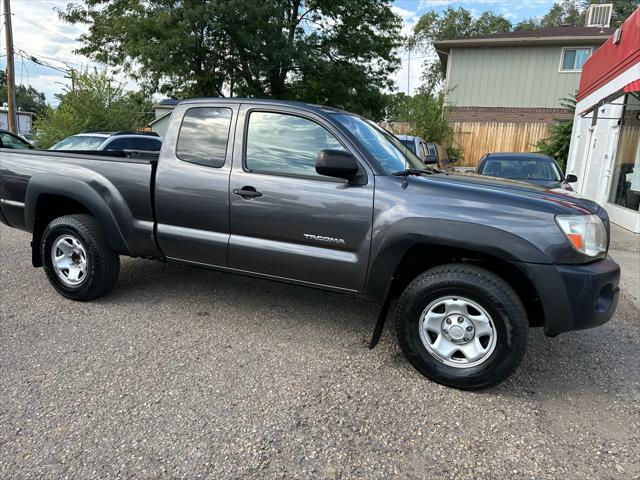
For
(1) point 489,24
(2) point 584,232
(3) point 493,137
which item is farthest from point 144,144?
(1) point 489,24

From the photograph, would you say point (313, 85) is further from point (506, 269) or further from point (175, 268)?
point (506, 269)

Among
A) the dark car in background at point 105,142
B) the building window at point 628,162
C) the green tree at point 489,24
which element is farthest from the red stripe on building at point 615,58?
the green tree at point 489,24

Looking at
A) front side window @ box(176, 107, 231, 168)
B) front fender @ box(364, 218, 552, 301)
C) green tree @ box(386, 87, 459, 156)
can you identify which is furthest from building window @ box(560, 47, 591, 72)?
front fender @ box(364, 218, 552, 301)

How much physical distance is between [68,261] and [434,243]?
344 centimetres

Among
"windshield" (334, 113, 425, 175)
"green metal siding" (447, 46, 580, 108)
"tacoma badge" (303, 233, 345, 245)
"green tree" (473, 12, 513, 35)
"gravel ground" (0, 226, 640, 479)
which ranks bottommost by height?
"gravel ground" (0, 226, 640, 479)

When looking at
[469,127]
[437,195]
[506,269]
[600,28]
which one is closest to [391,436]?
[506,269]

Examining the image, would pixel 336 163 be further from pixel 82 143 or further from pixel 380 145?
pixel 82 143

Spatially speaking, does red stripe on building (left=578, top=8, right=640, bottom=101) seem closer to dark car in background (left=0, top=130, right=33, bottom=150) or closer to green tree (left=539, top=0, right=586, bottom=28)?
dark car in background (left=0, top=130, right=33, bottom=150)

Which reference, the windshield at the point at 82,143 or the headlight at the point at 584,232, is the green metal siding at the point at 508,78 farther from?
the headlight at the point at 584,232

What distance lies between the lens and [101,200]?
4.17 m

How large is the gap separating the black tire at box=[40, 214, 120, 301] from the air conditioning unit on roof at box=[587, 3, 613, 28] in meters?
27.3

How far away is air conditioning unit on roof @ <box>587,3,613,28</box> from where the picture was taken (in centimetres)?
2393

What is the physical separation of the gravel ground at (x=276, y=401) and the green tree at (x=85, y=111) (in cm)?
1293

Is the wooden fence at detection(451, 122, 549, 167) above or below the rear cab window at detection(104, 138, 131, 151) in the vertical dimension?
above
